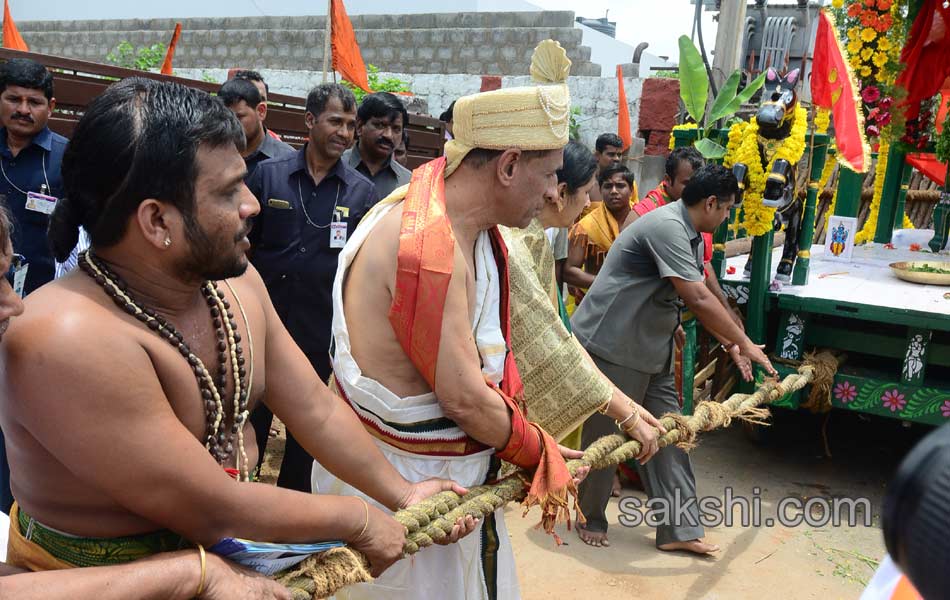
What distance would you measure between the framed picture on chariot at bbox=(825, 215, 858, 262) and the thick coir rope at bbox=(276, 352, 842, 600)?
3232mm

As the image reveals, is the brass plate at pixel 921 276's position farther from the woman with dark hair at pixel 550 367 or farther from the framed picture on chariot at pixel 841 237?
the woman with dark hair at pixel 550 367

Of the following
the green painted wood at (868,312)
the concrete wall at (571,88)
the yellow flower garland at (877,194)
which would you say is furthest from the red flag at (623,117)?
the green painted wood at (868,312)

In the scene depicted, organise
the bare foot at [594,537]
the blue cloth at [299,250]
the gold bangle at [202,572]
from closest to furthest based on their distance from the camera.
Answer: the gold bangle at [202,572] → the blue cloth at [299,250] → the bare foot at [594,537]

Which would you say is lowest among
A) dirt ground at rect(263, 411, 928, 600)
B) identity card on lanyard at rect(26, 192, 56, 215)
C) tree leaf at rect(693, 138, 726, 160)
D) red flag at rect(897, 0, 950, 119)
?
dirt ground at rect(263, 411, 928, 600)

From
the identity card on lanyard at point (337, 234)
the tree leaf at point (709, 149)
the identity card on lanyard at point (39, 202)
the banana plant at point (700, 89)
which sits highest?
the banana plant at point (700, 89)

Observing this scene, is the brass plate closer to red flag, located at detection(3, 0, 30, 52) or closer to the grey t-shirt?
the grey t-shirt

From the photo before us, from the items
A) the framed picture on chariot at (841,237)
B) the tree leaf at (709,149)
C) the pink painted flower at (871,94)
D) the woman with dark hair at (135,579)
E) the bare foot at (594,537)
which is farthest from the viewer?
the pink painted flower at (871,94)

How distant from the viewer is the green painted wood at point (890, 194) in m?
7.77

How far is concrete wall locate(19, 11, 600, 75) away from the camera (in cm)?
1029

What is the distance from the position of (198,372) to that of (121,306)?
17 cm

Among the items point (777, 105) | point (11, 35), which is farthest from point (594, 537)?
point (11, 35)

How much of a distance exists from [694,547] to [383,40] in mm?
9019

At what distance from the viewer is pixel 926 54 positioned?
23.6 ft

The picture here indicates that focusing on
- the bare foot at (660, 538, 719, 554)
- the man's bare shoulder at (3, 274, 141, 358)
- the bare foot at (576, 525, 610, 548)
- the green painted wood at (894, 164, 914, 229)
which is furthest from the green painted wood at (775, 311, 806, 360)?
Answer: the man's bare shoulder at (3, 274, 141, 358)
